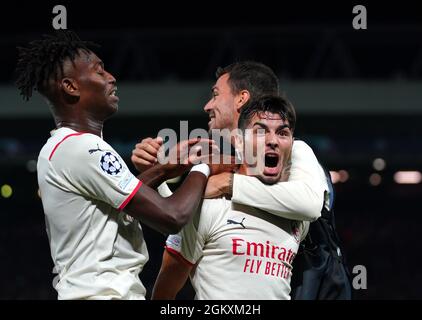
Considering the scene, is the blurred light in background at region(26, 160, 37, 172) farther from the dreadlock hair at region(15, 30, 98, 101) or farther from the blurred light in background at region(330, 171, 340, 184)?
the dreadlock hair at region(15, 30, 98, 101)

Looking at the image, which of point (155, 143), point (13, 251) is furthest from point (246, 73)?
point (13, 251)

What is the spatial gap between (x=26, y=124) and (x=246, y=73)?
29.4 ft

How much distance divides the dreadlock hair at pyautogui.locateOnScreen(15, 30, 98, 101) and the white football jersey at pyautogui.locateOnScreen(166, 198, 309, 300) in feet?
2.94

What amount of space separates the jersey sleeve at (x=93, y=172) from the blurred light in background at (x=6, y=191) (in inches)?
577

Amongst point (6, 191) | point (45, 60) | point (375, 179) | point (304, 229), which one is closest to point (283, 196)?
point (304, 229)

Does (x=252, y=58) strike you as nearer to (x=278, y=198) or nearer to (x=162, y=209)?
(x=278, y=198)

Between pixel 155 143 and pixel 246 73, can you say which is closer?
pixel 155 143

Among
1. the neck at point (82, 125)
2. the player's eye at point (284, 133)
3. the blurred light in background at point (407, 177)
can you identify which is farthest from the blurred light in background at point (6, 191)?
the player's eye at point (284, 133)

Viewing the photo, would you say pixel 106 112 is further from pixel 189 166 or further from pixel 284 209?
pixel 284 209

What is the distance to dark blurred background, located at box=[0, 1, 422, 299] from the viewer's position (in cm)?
1071

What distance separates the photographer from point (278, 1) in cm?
1131

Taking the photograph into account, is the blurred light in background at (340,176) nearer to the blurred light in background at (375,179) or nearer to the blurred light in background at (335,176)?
the blurred light in background at (335,176)

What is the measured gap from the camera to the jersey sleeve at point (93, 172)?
2.96 m

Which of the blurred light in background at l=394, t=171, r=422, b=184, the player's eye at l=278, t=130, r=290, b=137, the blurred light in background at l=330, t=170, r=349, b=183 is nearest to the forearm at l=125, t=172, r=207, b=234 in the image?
the player's eye at l=278, t=130, r=290, b=137
